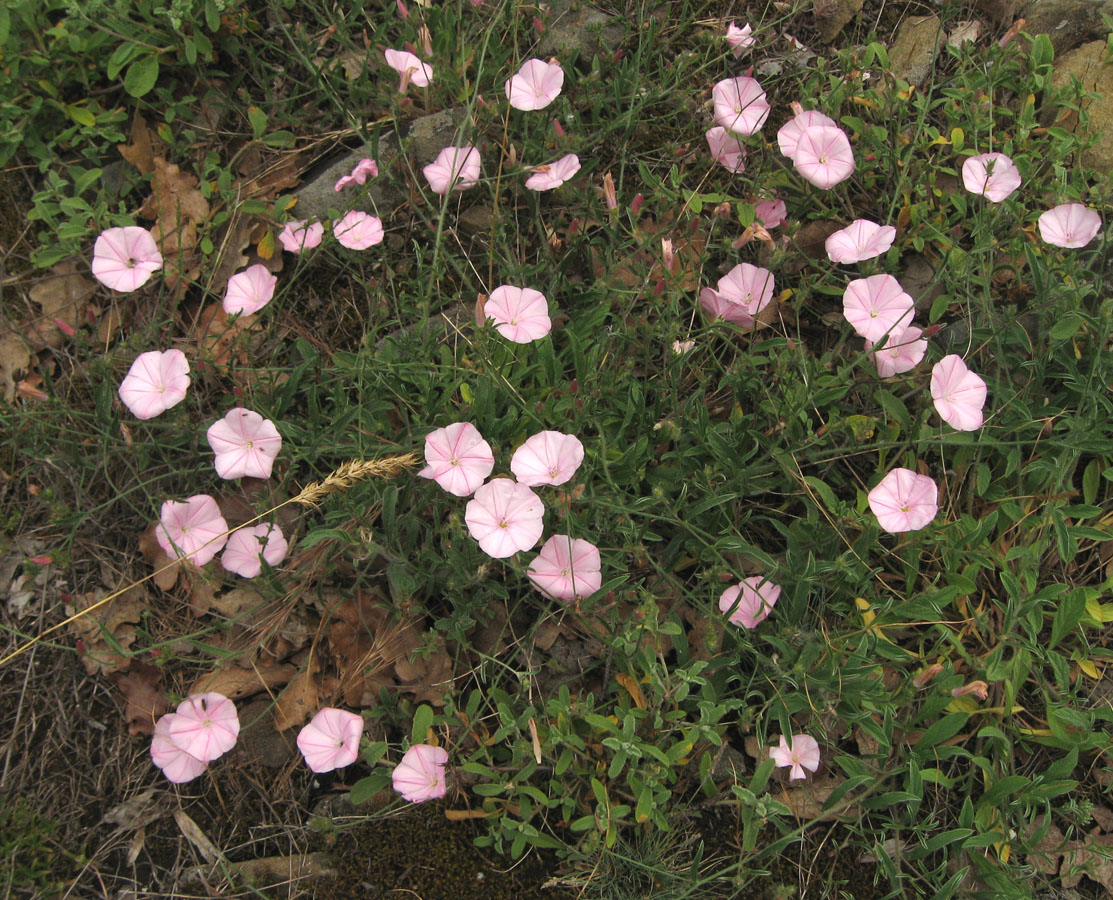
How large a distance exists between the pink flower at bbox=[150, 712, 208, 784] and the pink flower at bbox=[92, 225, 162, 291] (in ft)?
4.17

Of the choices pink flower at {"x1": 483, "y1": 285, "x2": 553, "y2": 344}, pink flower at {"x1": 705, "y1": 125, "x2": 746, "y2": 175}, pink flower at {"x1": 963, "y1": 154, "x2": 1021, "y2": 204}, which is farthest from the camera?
pink flower at {"x1": 705, "y1": 125, "x2": 746, "y2": 175}

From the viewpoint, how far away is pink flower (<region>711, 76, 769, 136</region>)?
2.52 metres

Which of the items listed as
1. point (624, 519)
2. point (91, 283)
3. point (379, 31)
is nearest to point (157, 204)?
point (91, 283)

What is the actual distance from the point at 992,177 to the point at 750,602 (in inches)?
55.9

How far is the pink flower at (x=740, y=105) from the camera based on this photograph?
8.25 feet

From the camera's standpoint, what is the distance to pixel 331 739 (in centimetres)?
207

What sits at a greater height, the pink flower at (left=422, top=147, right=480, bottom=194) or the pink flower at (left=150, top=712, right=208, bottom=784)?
the pink flower at (left=422, top=147, right=480, bottom=194)

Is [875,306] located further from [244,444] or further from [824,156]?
[244,444]

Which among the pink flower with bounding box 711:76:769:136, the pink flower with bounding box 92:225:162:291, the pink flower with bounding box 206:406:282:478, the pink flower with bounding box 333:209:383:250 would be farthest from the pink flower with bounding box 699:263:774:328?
the pink flower with bounding box 92:225:162:291

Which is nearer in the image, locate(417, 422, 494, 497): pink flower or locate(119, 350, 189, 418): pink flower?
locate(417, 422, 494, 497): pink flower

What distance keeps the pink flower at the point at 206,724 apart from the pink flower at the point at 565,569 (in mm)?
874

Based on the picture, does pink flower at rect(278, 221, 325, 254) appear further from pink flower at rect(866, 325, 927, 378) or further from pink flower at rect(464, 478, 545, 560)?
pink flower at rect(866, 325, 927, 378)

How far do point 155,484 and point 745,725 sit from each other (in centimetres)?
179

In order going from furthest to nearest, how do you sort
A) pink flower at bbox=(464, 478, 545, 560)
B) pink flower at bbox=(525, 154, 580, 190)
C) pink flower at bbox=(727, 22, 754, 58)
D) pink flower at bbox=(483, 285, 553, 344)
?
pink flower at bbox=(727, 22, 754, 58) → pink flower at bbox=(525, 154, 580, 190) → pink flower at bbox=(483, 285, 553, 344) → pink flower at bbox=(464, 478, 545, 560)
